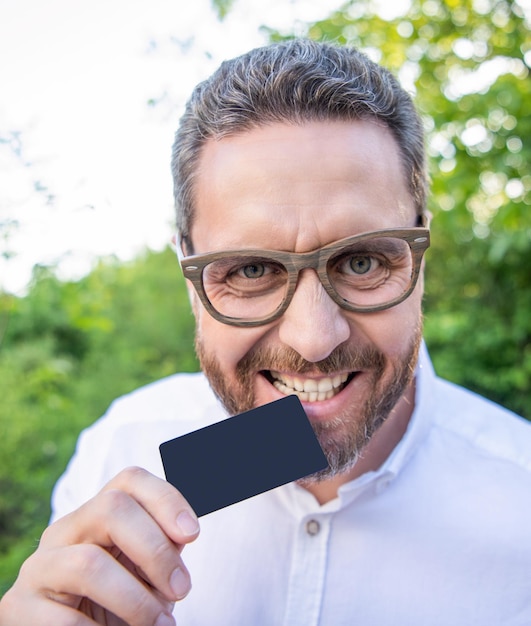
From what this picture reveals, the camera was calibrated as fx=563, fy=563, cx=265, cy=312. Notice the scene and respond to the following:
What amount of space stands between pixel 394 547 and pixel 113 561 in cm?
100

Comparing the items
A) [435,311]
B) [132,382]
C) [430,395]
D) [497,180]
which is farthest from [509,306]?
[430,395]

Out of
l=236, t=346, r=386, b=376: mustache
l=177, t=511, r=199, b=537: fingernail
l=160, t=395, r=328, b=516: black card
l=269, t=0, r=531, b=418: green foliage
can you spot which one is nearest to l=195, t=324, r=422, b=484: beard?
l=236, t=346, r=386, b=376: mustache

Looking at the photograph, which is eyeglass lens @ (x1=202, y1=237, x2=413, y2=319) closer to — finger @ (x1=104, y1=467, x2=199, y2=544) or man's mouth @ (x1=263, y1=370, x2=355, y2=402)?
man's mouth @ (x1=263, y1=370, x2=355, y2=402)

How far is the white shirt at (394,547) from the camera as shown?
5.64 feet

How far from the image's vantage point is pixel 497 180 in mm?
4883

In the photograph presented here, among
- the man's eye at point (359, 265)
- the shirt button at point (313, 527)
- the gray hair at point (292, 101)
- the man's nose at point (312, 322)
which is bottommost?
the shirt button at point (313, 527)

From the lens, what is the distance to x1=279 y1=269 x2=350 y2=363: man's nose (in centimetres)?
150

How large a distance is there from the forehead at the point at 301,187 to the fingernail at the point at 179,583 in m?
0.84

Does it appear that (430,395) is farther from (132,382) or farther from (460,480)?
(132,382)

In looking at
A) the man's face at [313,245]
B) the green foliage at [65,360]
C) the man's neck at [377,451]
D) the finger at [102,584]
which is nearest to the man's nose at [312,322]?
the man's face at [313,245]

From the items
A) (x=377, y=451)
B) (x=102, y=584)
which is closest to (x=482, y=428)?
(x=377, y=451)

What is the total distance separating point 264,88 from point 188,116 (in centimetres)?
34

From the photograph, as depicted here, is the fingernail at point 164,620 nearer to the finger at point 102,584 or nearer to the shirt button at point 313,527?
the finger at point 102,584

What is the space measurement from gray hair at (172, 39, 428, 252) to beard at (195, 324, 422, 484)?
0.46m
